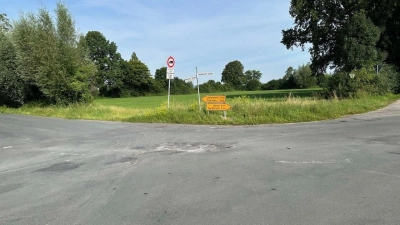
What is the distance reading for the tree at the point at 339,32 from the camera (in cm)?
2831

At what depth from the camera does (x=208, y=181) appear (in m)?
5.70

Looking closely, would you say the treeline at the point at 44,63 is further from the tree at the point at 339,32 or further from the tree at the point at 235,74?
the tree at the point at 235,74

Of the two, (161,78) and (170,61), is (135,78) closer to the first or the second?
(161,78)

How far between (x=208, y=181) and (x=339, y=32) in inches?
1181

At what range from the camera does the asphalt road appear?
4.24 meters

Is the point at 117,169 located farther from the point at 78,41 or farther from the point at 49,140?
the point at 78,41

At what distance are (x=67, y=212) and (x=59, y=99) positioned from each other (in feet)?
78.3

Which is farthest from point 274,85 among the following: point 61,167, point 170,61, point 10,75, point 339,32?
point 61,167

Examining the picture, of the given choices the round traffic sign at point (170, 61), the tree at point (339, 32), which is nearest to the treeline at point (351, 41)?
the tree at point (339, 32)

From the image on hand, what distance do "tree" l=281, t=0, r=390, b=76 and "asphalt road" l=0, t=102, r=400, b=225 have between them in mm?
20959

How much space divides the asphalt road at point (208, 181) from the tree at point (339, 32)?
21.0 m

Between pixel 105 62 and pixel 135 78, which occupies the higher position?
pixel 105 62

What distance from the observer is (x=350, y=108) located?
1733 cm

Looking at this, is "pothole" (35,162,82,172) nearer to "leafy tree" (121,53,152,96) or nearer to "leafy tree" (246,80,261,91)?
"leafy tree" (121,53,152,96)
